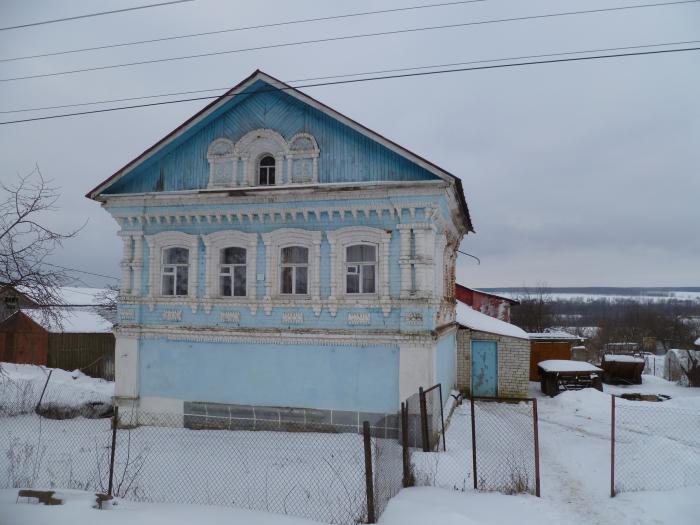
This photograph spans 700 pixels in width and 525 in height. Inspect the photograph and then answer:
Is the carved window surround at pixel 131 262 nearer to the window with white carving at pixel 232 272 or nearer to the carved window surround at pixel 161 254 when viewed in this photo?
the carved window surround at pixel 161 254

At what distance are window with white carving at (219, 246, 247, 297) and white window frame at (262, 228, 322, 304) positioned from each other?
2.61 ft

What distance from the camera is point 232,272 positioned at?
12.9m

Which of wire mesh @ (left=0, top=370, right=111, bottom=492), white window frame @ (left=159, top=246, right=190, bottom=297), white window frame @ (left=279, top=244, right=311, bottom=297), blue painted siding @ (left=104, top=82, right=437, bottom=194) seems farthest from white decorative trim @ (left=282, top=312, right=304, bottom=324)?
wire mesh @ (left=0, top=370, right=111, bottom=492)

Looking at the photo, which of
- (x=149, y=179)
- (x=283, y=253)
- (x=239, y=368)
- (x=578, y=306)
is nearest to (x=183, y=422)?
(x=239, y=368)

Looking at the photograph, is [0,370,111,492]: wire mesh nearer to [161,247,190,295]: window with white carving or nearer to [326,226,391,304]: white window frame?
[161,247,190,295]: window with white carving

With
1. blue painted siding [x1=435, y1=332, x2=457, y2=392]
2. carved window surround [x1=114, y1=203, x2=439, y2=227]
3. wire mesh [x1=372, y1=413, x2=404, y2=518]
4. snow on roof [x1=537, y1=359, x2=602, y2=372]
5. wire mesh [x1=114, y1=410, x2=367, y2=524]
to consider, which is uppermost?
carved window surround [x1=114, y1=203, x2=439, y2=227]

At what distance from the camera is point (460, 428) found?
12945mm

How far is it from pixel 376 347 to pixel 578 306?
5590 inches

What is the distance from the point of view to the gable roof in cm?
1121

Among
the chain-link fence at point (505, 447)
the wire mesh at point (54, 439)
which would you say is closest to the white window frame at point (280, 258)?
the chain-link fence at point (505, 447)

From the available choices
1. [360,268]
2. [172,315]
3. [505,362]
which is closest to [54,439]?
[172,315]

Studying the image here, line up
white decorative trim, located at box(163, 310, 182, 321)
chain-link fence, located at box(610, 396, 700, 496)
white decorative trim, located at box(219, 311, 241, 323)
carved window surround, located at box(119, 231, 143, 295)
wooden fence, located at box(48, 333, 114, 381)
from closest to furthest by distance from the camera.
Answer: chain-link fence, located at box(610, 396, 700, 496) → white decorative trim, located at box(219, 311, 241, 323) → white decorative trim, located at box(163, 310, 182, 321) → carved window surround, located at box(119, 231, 143, 295) → wooden fence, located at box(48, 333, 114, 381)

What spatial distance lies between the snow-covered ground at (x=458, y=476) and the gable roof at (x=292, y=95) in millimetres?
6043

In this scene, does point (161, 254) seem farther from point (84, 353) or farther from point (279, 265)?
point (84, 353)
